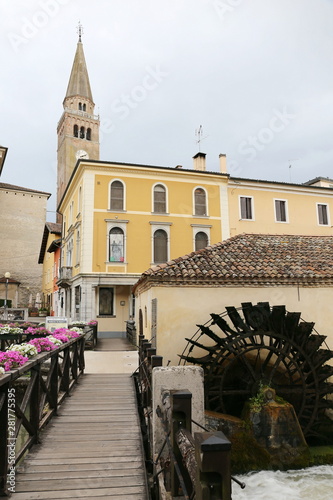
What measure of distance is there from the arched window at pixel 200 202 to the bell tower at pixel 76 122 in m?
28.5

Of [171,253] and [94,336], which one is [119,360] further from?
[171,253]

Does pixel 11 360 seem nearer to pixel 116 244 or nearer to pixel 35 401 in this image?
pixel 35 401

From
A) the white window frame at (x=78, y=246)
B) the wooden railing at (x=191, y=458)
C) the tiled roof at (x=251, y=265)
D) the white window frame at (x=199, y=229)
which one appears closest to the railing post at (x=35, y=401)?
the wooden railing at (x=191, y=458)

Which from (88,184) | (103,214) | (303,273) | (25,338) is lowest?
(25,338)

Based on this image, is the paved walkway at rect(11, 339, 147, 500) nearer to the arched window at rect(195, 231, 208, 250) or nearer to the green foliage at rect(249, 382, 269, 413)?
the green foliage at rect(249, 382, 269, 413)

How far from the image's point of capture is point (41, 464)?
14.8 ft

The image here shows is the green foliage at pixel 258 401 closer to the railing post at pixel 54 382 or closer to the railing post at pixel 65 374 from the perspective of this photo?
the railing post at pixel 65 374

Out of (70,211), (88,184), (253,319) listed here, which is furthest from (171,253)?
(253,319)

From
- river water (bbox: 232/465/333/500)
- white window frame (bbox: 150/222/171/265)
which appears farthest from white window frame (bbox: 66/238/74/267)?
river water (bbox: 232/465/333/500)

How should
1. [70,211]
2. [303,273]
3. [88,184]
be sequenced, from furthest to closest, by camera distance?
[70,211], [88,184], [303,273]

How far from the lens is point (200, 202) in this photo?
2409 cm

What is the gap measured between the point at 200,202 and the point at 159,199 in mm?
2790

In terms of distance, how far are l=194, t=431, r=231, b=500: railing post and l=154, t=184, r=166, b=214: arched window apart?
847 inches

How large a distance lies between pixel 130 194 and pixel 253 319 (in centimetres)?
1511
